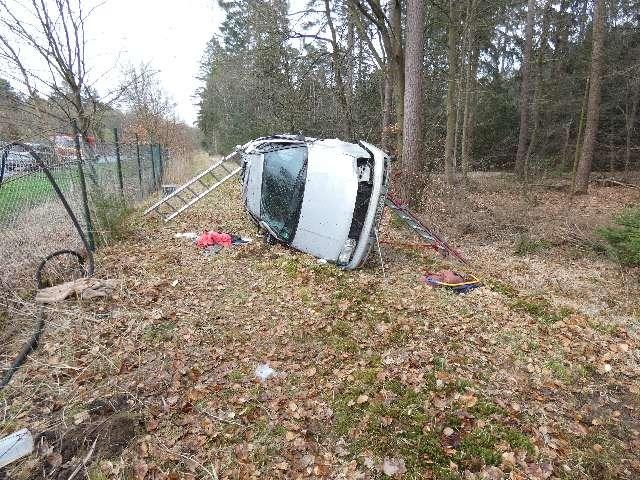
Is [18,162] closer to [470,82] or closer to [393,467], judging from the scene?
[393,467]

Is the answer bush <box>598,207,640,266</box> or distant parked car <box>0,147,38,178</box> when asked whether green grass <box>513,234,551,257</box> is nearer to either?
bush <box>598,207,640,266</box>

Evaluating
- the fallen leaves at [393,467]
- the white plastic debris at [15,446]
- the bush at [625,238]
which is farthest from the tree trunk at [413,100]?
the white plastic debris at [15,446]

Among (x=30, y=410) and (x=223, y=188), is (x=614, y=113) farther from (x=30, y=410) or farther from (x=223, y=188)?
(x=30, y=410)

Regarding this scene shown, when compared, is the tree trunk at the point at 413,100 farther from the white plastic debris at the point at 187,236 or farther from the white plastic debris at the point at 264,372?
the white plastic debris at the point at 264,372

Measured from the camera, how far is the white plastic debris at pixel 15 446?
2.92 meters

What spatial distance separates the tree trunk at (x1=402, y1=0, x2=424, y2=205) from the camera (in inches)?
343

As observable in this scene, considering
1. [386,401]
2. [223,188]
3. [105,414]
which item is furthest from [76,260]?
[223,188]

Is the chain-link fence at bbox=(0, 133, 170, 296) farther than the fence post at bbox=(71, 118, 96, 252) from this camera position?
No

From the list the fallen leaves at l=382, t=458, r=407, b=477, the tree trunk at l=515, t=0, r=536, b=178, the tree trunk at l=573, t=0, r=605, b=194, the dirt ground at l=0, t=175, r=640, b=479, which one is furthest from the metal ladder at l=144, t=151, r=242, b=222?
the tree trunk at l=515, t=0, r=536, b=178

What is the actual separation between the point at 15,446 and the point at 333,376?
2.70 m

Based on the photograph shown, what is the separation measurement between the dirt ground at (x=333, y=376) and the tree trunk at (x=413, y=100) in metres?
3.17

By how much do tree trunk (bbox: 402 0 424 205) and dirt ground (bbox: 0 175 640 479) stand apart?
317cm

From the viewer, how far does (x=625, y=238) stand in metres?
6.76

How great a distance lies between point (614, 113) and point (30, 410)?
81.5 ft
